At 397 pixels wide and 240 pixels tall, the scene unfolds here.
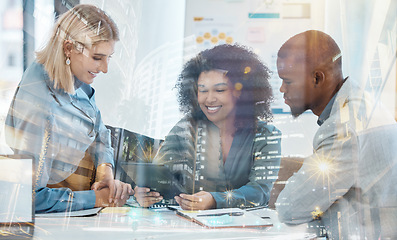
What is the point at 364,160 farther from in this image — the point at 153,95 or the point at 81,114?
the point at 81,114

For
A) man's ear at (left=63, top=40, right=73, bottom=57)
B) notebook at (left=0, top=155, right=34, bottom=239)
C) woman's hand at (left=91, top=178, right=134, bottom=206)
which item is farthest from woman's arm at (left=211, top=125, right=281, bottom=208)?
man's ear at (left=63, top=40, right=73, bottom=57)

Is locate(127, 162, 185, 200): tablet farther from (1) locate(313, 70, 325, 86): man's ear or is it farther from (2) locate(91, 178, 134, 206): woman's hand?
(1) locate(313, 70, 325, 86): man's ear

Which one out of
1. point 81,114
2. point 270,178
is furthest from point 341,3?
point 81,114

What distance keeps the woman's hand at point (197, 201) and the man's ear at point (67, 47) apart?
59 centimetres

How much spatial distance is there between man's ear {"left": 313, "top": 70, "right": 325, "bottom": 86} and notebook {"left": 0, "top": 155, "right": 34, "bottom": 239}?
0.91 meters

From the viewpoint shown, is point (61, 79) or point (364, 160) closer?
point (364, 160)

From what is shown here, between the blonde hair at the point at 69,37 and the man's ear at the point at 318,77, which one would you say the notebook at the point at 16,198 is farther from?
the man's ear at the point at 318,77

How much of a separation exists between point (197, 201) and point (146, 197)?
0.55ft

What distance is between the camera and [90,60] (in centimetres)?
120

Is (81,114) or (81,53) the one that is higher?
(81,53)

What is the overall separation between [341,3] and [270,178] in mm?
605

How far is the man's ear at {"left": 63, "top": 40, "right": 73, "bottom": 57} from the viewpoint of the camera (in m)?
1.19

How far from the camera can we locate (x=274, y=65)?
1.15m

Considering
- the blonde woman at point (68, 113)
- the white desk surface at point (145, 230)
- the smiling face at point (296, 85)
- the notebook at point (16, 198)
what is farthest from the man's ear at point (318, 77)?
the notebook at point (16, 198)
